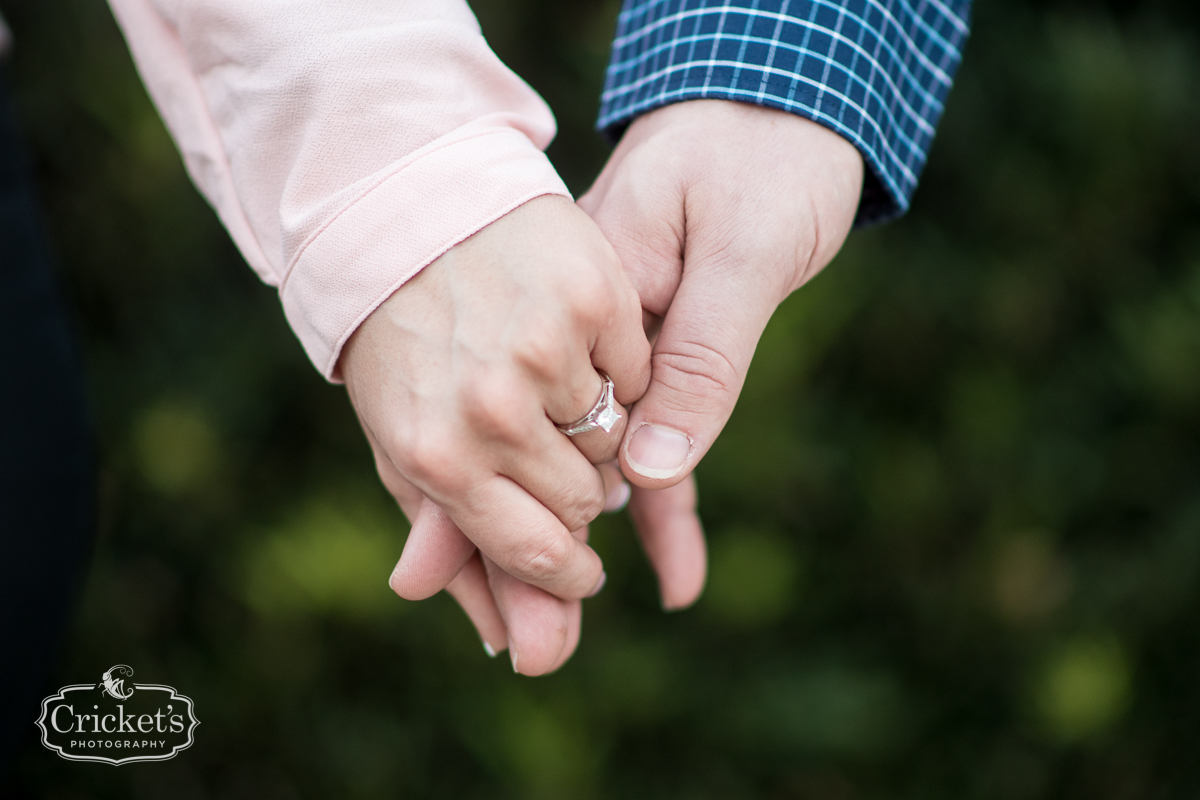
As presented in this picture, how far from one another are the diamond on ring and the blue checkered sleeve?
35cm

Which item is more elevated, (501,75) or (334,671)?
(501,75)

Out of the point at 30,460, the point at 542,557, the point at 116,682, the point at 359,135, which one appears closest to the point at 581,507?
the point at 542,557

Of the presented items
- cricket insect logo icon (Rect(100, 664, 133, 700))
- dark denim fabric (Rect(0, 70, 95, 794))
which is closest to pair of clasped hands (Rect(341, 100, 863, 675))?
dark denim fabric (Rect(0, 70, 95, 794))

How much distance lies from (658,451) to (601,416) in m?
0.08

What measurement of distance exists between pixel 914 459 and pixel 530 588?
1028mm

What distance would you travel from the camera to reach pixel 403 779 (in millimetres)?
1738

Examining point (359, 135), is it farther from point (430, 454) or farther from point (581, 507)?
point (581, 507)

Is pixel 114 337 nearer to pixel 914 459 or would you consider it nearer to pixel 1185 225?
pixel 914 459

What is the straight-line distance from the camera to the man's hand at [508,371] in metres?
0.73

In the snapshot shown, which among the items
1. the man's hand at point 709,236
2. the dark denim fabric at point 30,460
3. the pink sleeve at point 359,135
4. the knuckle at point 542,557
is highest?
the pink sleeve at point 359,135

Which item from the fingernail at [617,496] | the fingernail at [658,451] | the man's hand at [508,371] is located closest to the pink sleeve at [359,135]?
the man's hand at [508,371]

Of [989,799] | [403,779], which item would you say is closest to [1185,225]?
[989,799]

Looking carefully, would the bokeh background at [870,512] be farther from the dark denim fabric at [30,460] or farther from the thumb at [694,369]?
the thumb at [694,369]

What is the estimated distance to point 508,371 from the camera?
0.73m
